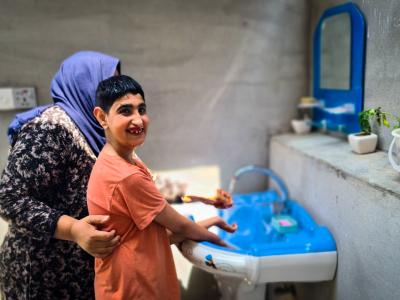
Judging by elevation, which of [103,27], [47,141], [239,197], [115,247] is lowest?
[239,197]

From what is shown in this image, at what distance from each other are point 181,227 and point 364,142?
2.38 ft

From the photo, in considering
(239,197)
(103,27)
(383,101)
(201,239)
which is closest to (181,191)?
(239,197)

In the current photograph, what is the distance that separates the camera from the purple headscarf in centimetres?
99

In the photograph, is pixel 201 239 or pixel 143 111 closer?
pixel 143 111

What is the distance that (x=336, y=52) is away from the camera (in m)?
1.46

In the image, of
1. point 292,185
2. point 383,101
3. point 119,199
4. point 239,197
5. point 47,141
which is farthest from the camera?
point 239,197

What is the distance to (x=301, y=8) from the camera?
5.41 ft

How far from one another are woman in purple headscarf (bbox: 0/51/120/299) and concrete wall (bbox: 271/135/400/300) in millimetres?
695

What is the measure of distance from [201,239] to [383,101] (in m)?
0.79

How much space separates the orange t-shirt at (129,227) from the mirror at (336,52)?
1.00 m

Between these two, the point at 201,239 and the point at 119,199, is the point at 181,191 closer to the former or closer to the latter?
the point at 201,239

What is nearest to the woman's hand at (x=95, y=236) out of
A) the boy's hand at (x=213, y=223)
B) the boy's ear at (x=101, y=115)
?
the boy's ear at (x=101, y=115)

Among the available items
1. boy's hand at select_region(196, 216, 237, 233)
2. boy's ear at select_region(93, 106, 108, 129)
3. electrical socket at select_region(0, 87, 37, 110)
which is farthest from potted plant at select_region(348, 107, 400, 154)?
electrical socket at select_region(0, 87, 37, 110)

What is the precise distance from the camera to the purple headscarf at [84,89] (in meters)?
0.99
